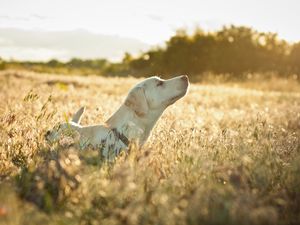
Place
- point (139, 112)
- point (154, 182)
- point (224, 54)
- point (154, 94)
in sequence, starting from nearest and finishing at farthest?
point (154, 182) → point (139, 112) → point (154, 94) → point (224, 54)

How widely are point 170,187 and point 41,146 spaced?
1.92m

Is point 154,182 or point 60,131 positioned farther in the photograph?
point 60,131

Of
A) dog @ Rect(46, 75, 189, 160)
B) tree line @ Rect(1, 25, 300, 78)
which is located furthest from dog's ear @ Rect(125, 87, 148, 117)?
tree line @ Rect(1, 25, 300, 78)

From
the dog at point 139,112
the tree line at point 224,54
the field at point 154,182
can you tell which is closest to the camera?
the field at point 154,182

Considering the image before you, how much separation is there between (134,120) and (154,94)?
1.53 ft

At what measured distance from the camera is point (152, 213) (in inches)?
Answer: 136

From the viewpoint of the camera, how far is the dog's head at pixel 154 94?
630 centimetres

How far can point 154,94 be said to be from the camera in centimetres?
648

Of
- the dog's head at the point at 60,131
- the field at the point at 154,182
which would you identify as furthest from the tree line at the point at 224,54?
the field at the point at 154,182

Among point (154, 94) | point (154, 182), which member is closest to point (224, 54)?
point (154, 94)

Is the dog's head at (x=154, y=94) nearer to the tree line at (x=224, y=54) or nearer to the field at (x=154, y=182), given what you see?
the field at (x=154, y=182)

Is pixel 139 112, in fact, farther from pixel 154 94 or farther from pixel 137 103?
pixel 154 94

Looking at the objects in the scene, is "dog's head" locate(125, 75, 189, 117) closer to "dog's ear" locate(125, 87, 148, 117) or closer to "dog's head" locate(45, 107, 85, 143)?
"dog's ear" locate(125, 87, 148, 117)

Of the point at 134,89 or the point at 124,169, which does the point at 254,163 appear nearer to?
the point at 124,169
